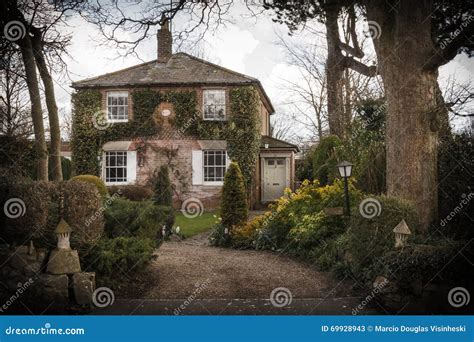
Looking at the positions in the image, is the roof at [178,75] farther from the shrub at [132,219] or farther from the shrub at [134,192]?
the shrub at [132,219]

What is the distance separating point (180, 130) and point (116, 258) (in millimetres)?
11407

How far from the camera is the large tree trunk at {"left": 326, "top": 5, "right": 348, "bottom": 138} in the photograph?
6272mm

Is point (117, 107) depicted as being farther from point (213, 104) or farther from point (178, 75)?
point (213, 104)

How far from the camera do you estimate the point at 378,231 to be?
5.25m

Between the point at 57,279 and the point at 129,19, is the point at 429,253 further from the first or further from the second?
the point at 129,19

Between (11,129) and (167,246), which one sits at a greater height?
(11,129)

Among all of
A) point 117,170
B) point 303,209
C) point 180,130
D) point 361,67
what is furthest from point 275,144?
point 361,67

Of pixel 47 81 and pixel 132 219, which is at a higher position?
pixel 47 81

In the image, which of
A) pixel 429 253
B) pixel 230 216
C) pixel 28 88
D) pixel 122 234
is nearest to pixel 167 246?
pixel 230 216

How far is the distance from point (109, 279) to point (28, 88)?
2280 mm

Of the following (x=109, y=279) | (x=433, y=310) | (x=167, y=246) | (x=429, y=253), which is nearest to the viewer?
(x=433, y=310)

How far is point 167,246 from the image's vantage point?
28.1ft

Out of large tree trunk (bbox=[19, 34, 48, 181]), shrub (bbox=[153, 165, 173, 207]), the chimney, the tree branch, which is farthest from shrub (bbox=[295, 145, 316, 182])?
large tree trunk (bbox=[19, 34, 48, 181])

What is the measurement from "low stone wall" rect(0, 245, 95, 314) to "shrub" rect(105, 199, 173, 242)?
189cm
